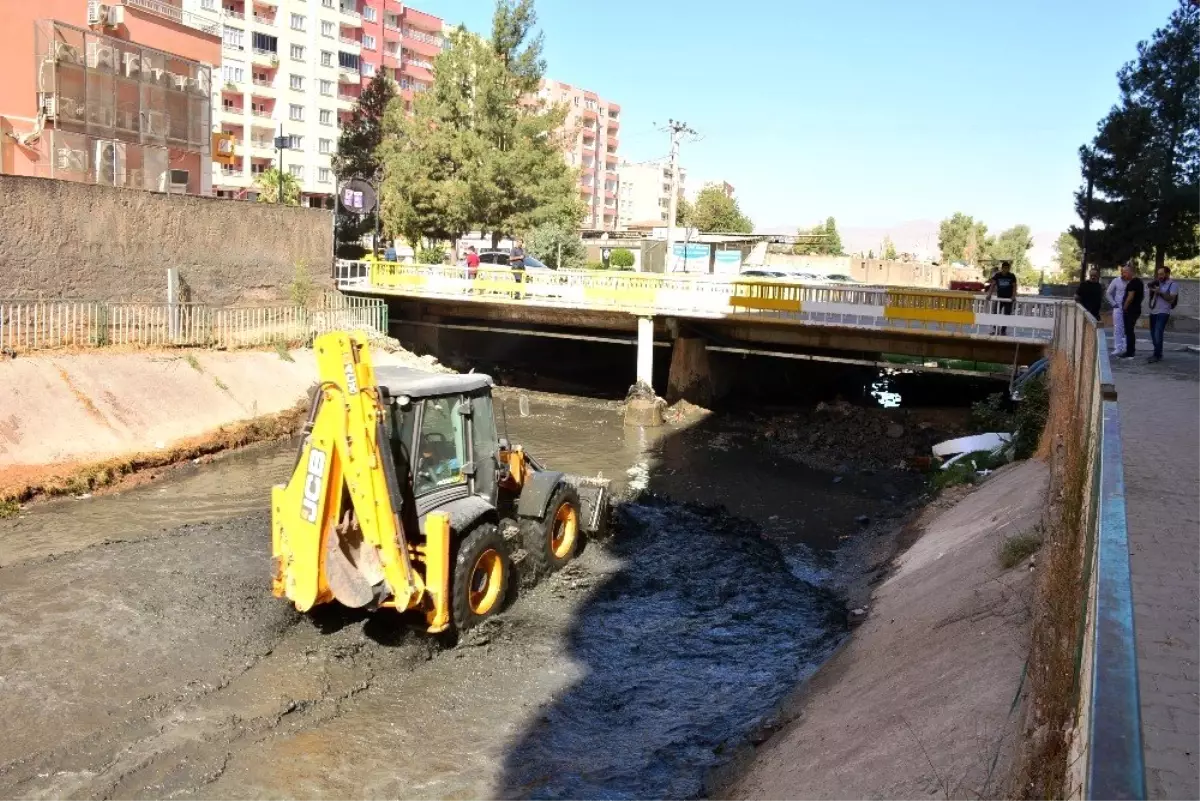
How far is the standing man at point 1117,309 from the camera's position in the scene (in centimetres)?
1492

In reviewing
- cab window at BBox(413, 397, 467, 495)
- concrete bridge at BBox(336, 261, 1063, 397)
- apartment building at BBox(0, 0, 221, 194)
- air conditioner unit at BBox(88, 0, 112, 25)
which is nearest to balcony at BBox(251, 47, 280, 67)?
apartment building at BBox(0, 0, 221, 194)

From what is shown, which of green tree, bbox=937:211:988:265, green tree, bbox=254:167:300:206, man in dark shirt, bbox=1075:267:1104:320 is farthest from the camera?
green tree, bbox=937:211:988:265

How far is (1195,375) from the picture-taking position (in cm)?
1417

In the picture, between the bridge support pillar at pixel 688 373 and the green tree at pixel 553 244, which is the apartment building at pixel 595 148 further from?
the bridge support pillar at pixel 688 373

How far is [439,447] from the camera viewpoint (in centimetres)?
875

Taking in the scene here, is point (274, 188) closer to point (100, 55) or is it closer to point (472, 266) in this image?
point (100, 55)

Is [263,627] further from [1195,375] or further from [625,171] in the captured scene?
[625,171]

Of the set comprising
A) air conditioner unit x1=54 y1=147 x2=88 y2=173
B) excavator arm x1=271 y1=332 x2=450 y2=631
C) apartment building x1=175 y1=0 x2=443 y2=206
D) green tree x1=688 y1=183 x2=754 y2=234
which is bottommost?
excavator arm x1=271 y1=332 x2=450 y2=631

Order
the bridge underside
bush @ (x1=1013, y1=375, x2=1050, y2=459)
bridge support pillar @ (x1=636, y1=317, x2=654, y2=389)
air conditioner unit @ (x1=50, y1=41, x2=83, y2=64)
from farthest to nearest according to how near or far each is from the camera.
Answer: air conditioner unit @ (x1=50, y1=41, x2=83, y2=64), bridge support pillar @ (x1=636, y1=317, x2=654, y2=389), the bridge underside, bush @ (x1=1013, y1=375, x2=1050, y2=459)

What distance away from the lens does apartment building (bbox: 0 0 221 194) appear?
26766 millimetres

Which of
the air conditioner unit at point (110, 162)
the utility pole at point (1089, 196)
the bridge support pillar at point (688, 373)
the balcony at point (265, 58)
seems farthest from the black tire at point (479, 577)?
the balcony at point (265, 58)

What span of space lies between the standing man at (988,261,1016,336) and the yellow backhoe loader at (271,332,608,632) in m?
14.7

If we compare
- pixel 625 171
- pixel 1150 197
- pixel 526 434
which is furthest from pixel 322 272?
pixel 625 171

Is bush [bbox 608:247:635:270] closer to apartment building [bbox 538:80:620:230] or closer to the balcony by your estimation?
the balcony
